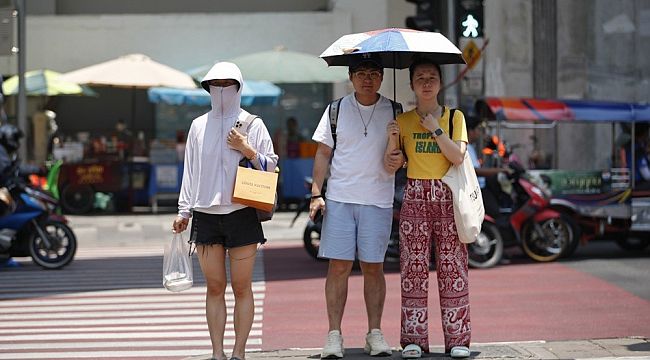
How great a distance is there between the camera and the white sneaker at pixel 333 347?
8.22 meters

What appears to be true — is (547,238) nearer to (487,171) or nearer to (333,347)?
(487,171)

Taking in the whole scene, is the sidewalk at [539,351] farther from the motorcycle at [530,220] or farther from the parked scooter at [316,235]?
the motorcycle at [530,220]

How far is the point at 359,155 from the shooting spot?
8.27 meters

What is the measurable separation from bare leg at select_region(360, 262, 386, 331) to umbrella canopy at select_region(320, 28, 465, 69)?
1435 mm

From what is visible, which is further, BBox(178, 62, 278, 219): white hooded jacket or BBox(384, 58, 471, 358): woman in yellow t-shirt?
BBox(384, 58, 471, 358): woman in yellow t-shirt

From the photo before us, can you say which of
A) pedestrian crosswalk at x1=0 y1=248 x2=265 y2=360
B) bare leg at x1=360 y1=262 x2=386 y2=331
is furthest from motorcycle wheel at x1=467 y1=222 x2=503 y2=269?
bare leg at x1=360 y1=262 x2=386 y2=331

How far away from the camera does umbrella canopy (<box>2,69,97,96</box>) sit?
25.8 meters

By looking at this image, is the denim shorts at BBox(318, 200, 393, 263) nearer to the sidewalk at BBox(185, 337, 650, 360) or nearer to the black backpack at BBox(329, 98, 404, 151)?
the black backpack at BBox(329, 98, 404, 151)

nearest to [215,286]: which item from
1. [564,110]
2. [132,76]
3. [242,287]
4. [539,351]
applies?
[242,287]

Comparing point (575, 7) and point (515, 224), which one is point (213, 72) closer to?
point (515, 224)

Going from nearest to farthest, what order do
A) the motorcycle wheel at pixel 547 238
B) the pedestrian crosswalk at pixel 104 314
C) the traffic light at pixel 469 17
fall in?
the pedestrian crosswalk at pixel 104 314 < the motorcycle wheel at pixel 547 238 < the traffic light at pixel 469 17

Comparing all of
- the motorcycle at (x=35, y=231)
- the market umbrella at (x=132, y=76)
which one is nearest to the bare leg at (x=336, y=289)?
the motorcycle at (x=35, y=231)

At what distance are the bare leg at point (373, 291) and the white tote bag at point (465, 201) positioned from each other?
25.4 inches

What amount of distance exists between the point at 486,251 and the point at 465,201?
709 cm
